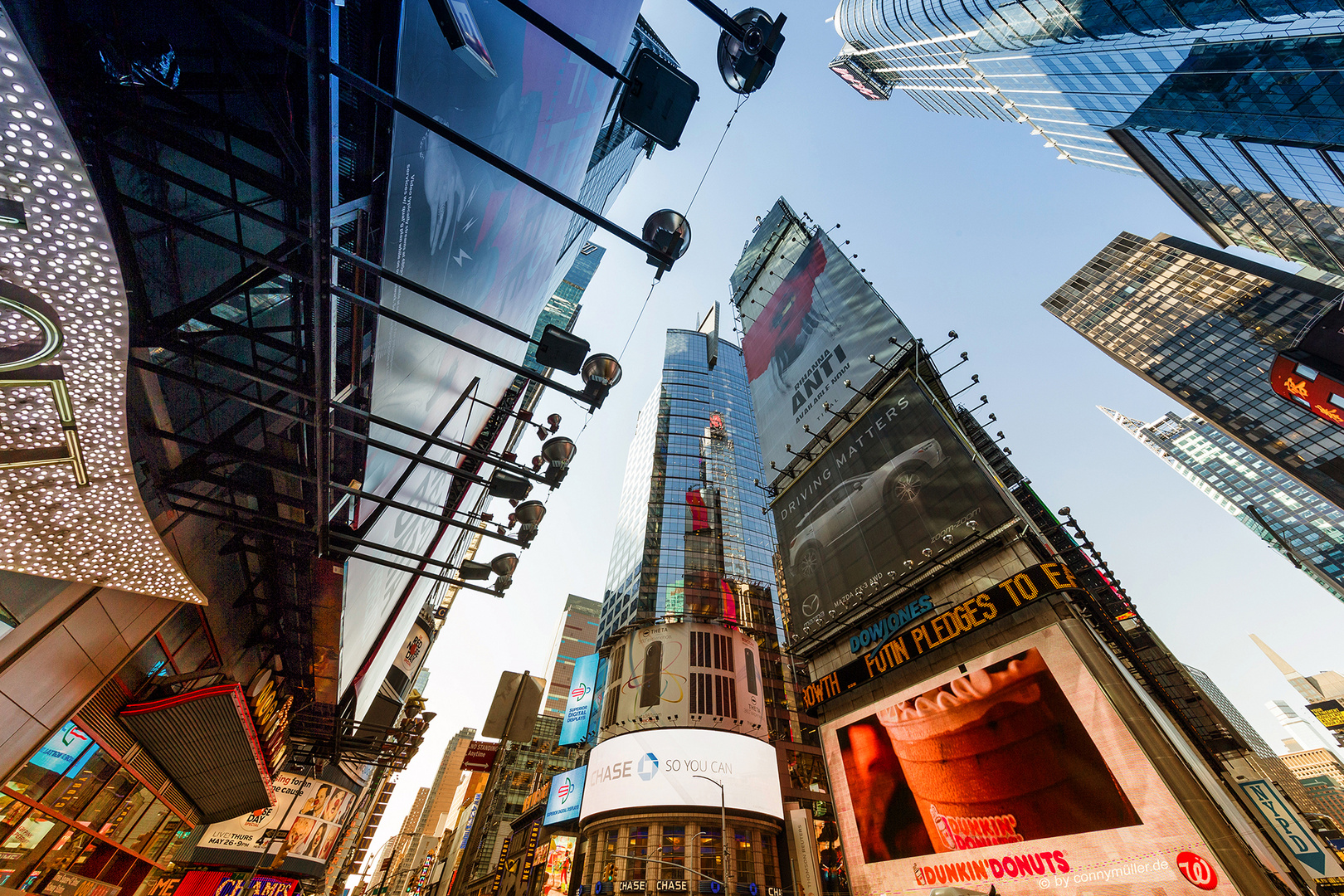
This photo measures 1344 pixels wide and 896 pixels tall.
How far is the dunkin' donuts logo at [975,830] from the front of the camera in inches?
444

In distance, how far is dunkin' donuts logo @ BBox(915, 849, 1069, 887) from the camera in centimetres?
1034

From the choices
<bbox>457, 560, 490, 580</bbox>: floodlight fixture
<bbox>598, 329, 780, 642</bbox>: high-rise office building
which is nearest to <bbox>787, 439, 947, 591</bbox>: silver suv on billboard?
<bbox>457, 560, 490, 580</bbox>: floodlight fixture

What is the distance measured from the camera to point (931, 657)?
14.7 meters

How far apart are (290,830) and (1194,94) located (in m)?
87.6

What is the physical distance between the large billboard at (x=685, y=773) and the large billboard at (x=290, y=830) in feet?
54.9

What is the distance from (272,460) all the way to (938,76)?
122m

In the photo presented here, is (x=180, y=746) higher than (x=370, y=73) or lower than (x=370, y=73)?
lower

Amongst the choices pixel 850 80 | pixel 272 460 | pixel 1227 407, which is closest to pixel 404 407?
pixel 272 460

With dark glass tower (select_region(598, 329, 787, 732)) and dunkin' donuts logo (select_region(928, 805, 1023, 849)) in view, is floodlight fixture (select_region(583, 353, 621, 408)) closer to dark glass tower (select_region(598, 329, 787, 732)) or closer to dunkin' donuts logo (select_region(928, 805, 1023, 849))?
dunkin' donuts logo (select_region(928, 805, 1023, 849))

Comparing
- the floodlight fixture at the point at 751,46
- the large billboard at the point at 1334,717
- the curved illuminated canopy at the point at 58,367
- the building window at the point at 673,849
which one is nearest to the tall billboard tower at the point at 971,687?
the floodlight fixture at the point at 751,46

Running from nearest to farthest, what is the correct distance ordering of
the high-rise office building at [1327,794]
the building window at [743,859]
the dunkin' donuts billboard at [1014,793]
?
the dunkin' donuts billboard at [1014,793] → the building window at [743,859] → the high-rise office building at [1327,794]

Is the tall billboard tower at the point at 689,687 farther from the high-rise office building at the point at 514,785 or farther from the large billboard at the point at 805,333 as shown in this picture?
the high-rise office building at the point at 514,785

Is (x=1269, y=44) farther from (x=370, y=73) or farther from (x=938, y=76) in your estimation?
(x=370, y=73)

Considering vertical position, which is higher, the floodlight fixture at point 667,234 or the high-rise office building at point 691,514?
the high-rise office building at point 691,514
